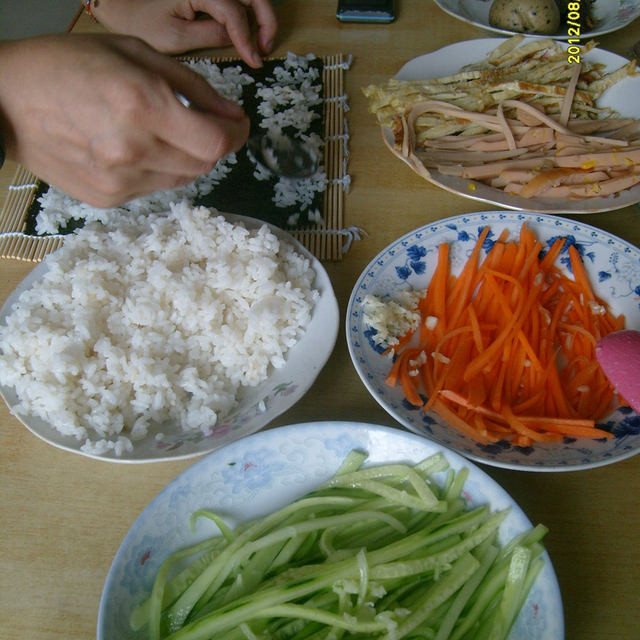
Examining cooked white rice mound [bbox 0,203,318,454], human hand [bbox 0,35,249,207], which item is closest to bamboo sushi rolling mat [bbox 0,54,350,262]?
cooked white rice mound [bbox 0,203,318,454]

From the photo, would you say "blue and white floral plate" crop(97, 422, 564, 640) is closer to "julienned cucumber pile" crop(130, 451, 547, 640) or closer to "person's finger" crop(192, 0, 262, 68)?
"julienned cucumber pile" crop(130, 451, 547, 640)

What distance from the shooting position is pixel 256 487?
863 mm

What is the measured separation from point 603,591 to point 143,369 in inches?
31.7

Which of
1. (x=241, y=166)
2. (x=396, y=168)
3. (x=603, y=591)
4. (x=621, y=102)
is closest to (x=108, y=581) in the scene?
(x=603, y=591)

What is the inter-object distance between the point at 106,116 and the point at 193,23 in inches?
46.1

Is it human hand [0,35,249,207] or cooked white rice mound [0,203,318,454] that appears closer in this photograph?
human hand [0,35,249,207]

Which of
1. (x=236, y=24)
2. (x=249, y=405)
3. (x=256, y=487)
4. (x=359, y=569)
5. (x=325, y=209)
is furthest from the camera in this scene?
(x=236, y=24)

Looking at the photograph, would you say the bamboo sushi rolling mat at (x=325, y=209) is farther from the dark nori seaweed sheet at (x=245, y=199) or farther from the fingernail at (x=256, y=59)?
the fingernail at (x=256, y=59)

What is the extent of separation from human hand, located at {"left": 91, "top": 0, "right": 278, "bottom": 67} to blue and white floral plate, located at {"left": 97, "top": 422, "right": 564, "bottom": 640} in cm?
133

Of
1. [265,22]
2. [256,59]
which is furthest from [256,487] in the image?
[265,22]

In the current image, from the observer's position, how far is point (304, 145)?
149cm

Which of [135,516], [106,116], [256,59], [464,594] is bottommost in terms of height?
[135,516]

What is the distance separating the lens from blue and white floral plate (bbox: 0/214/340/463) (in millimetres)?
900

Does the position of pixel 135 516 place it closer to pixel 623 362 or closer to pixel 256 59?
pixel 623 362
